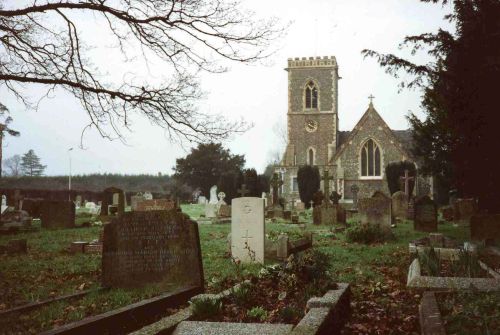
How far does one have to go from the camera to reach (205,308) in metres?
4.48

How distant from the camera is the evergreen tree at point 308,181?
3934cm

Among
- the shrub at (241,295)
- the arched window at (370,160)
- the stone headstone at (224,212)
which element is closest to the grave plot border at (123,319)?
the shrub at (241,295)

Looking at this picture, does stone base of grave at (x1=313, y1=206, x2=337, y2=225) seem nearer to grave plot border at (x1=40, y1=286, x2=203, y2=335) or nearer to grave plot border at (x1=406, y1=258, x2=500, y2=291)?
grave plot border at (x1=406, y1=258, x2=500, y2=291)

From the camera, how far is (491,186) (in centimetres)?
1307

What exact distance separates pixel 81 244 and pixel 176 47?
4960 mm

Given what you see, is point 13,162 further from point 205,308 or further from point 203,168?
point 205,308

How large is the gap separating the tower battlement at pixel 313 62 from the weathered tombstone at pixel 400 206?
78.1 feet

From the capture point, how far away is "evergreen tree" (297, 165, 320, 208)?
129ft

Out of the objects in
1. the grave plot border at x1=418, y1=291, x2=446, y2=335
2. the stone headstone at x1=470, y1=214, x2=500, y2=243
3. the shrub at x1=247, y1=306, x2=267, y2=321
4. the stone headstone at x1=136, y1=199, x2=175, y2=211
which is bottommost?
the shrub at x1=247, y1=306, x2=267, y2=321

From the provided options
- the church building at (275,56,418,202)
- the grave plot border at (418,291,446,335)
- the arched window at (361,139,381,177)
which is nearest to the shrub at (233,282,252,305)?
the grave plot border at (418,291,446,335)

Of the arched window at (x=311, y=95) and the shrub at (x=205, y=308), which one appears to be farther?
the arched window at (x=311, y=95)

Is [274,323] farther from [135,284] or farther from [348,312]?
[135,284]

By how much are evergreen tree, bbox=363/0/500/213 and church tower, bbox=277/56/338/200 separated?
28976 mm

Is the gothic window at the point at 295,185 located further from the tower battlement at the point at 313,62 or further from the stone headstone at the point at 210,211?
the stone headstone at the point at 210,211
